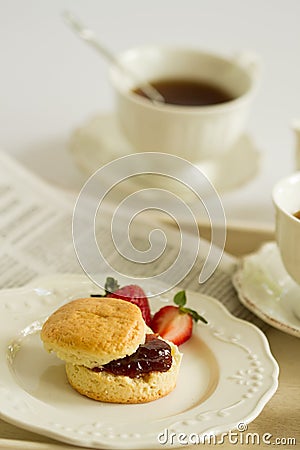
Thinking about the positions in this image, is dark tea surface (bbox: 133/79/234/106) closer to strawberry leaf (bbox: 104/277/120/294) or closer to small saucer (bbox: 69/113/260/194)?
small saucer (bbox: 69/113/260/194)

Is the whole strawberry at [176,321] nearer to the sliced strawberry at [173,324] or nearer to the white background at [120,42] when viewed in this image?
the sliced strawberry at [173,324]

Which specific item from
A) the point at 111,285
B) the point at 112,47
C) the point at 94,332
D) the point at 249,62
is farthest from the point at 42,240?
the point at 112,47

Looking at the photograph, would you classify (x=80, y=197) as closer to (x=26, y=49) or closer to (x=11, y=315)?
(x=11, y=315)

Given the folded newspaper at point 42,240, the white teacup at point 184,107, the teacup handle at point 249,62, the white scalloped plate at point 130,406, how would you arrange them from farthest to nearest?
1. the teacup handle at point 249,62
2. the white teacup at point 184,107
3. the folded newspaper at point 42,240
4. the white scalloped plate at point 130,406

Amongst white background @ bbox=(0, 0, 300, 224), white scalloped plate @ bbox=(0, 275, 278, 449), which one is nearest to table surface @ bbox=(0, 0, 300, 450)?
white background @ bbox=(0, 0, 300, 224)

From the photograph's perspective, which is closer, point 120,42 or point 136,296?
point 136,296

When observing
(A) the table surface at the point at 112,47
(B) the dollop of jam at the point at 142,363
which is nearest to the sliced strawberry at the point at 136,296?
(B) the dollop of jam at the point at 142,363

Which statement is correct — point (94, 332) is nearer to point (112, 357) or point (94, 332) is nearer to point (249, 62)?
point (112, 357)
